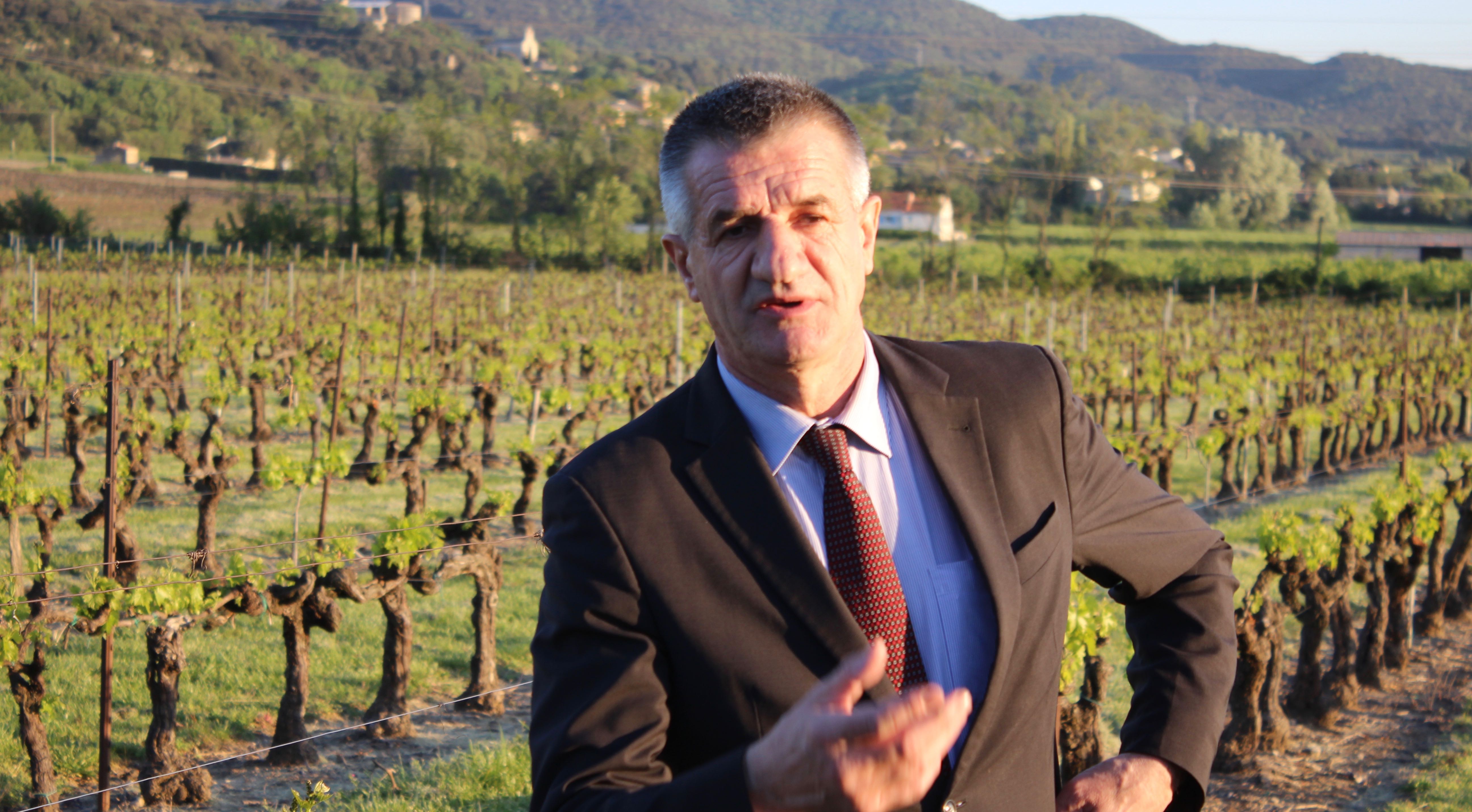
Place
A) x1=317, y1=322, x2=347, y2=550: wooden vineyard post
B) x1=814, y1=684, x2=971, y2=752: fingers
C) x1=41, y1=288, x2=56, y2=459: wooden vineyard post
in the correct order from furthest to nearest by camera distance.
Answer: x1=41, y1=288, x2=56, y2=459: wooden vineyard post
x1=317, y1=322, x2=347, y2=550: wooden vineyard post
x1=814, y1=684, x2=971, y2=752: fingers

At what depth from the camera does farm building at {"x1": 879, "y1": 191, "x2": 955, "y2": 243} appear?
62.8m

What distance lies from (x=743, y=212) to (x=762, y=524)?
0.44m

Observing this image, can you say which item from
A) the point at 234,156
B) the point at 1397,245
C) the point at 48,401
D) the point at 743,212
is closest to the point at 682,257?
the point at 743,212

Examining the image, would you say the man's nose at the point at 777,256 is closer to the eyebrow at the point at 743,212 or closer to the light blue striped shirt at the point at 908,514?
the eyebrow at the point at 743,212

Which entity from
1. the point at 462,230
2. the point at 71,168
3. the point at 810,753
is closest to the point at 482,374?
the point at 810,753

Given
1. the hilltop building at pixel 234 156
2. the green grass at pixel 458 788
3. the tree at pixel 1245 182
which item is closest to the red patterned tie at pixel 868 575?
the green grass at pixel 458 788

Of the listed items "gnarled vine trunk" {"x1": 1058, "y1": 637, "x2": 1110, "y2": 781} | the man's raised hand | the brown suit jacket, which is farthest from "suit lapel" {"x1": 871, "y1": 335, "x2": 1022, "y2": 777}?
"gnarled vine trunk" {"x1": 1058, "y1": 637, "x2": 1110, "y2": 781}

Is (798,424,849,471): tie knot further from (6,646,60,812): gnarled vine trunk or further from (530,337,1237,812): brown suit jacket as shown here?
(6,646,60,812): gnarled vine trunk

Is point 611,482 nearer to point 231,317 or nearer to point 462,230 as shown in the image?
point 231,317

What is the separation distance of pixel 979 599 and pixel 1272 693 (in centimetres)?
509

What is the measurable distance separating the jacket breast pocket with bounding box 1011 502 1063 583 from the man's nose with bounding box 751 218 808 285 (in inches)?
19.7

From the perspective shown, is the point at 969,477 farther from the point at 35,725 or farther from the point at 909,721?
the point at 35,725

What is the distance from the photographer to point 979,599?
1647mm

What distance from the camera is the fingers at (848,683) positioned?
1172mm
